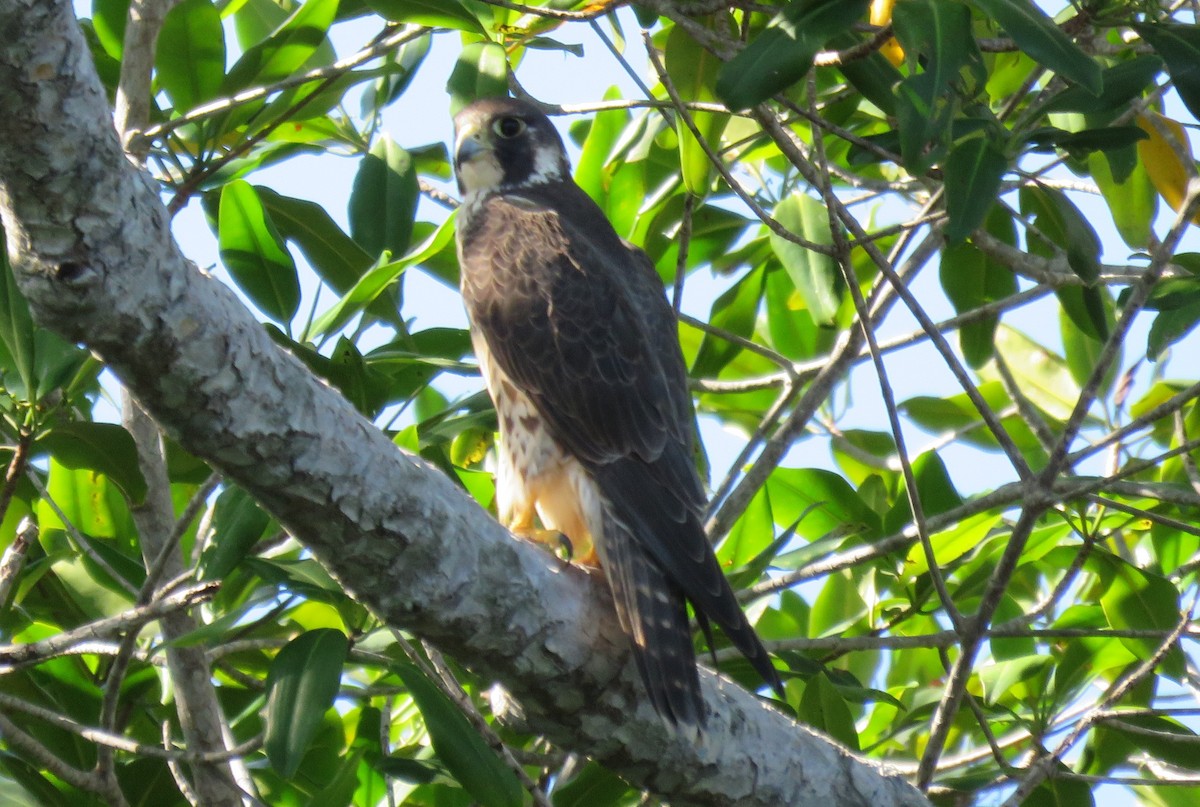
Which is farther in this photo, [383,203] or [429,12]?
[383,203]

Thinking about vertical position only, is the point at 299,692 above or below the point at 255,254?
below

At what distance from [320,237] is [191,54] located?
1.61ft

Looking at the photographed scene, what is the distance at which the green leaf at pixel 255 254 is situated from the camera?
2.70m

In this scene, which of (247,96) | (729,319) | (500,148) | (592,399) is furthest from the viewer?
(500,148)

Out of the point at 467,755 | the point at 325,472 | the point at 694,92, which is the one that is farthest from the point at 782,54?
the point at 467,755

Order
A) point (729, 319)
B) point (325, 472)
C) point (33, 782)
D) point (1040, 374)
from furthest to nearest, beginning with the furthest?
point (1040, 374) → point (729, 319) → point (33, 782) → point (325, 472)

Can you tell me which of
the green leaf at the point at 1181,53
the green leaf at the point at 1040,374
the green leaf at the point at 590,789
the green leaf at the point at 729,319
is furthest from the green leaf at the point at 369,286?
the green leaf at the point at 1040,374

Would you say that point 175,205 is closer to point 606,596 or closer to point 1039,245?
point 606,596

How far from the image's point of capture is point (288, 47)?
299 centimetres

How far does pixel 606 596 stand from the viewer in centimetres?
240

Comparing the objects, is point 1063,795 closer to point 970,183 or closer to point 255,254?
point 970,183

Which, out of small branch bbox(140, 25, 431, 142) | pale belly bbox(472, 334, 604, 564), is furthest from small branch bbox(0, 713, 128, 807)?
small branch bbox(140, 25, 431, 142)

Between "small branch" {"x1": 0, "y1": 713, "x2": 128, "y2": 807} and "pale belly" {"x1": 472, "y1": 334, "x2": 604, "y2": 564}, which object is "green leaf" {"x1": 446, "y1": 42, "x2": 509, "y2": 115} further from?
"small branch" {"x1": 0, "y1": 713, "x2": 128, "y2": 807}

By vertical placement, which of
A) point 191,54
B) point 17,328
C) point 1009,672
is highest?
point 191,54
